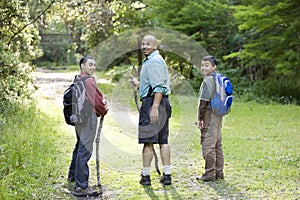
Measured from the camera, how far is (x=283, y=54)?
46.3ft

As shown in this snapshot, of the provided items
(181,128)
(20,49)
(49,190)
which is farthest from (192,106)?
(49,190)

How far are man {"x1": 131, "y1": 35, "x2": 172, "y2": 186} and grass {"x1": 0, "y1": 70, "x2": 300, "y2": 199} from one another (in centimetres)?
39

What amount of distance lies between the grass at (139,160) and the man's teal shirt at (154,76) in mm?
1192

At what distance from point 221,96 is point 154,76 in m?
0.92

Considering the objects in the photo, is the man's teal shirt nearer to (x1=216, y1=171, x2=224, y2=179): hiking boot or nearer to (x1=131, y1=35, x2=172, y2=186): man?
(x1=131, y1=35, x2=172, y2=186): man

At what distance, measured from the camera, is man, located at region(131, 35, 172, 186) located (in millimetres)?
5180

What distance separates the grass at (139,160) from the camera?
5.12 m

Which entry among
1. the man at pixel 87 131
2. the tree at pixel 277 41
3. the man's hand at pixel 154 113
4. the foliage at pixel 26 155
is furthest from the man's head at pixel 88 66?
the tree at pixel 277 41

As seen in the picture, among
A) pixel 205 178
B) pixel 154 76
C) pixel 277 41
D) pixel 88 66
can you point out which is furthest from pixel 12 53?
pixel 277 41

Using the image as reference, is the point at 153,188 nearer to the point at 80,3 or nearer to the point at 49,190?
the point at 49,190

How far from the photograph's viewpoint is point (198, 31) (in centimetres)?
1755

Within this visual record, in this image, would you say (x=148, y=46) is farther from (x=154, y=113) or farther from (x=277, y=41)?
(x=277, y=41)

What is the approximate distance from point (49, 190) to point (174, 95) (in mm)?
9552

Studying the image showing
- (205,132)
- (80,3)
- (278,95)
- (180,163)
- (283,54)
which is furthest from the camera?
(278,95)
